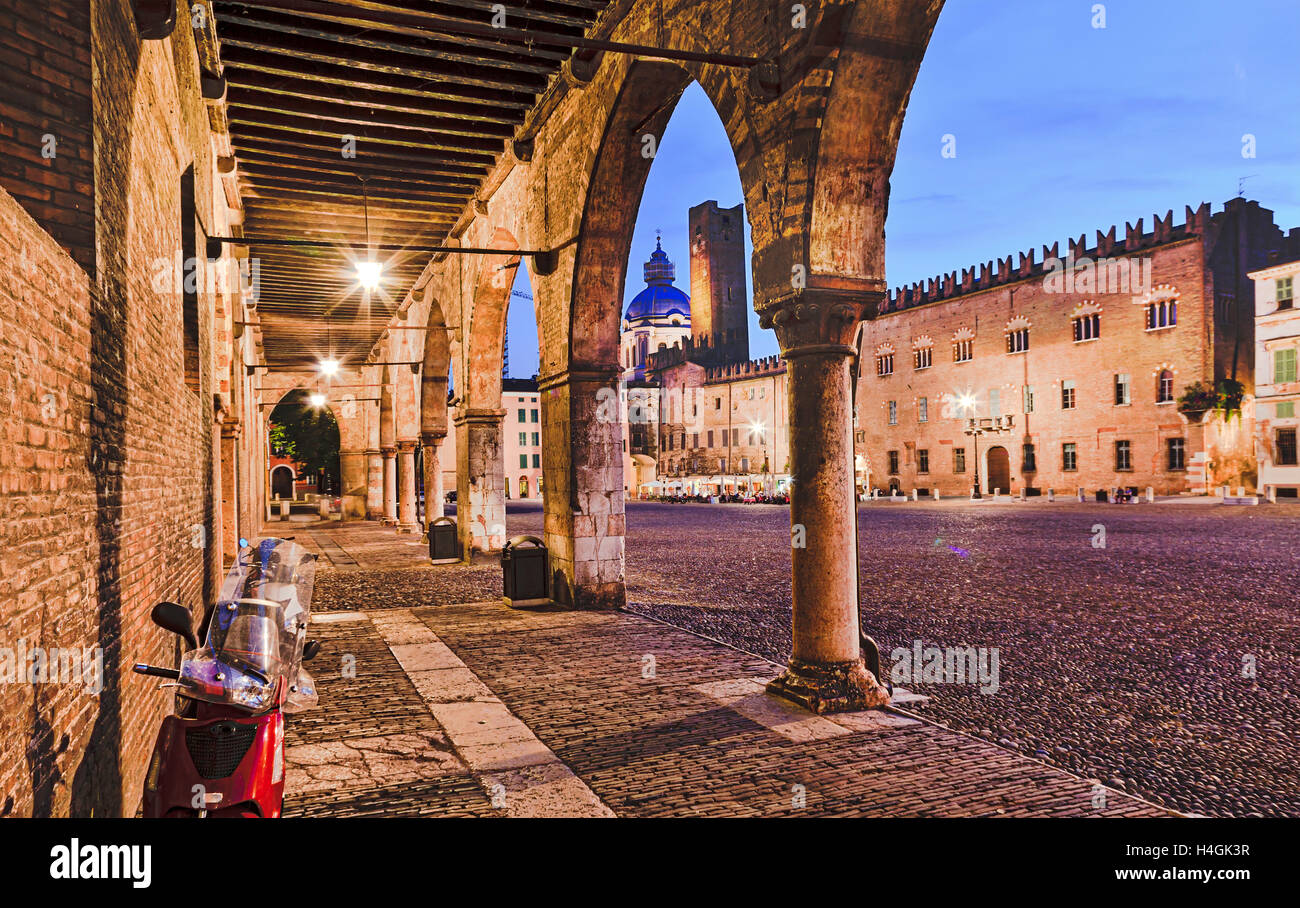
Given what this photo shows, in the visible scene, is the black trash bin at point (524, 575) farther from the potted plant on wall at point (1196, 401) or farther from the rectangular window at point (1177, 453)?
the rectangular window at point (1177, 453)

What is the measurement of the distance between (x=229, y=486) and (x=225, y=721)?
10.5 m

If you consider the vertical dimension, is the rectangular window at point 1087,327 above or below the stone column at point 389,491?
above

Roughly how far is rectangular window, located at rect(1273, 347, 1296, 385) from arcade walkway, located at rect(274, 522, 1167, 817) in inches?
1307

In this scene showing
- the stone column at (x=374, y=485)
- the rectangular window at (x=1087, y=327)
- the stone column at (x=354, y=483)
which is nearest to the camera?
the stone column at (x=374, y=485)

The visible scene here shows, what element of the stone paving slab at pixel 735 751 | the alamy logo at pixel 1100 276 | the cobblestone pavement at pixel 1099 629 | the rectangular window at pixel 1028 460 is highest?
the alamy logo at pixel 1100 276

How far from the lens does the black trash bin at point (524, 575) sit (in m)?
9.46

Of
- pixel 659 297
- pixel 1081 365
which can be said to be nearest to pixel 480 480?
pixel 1081 365

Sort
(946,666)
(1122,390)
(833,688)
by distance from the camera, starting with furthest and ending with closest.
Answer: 1. (1122,390)
2. (946,666)
3. (833,688)

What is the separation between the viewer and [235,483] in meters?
12.4

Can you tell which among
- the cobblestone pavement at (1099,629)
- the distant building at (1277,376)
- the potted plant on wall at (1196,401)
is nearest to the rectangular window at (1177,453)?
the potted plant on wall at (1196,401)

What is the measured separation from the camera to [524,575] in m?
9.48

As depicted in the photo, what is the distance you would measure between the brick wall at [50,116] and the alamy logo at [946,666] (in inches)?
212

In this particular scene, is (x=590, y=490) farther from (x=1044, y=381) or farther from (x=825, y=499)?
(x=1044, y=381)

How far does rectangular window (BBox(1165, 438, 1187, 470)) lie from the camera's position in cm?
3231
